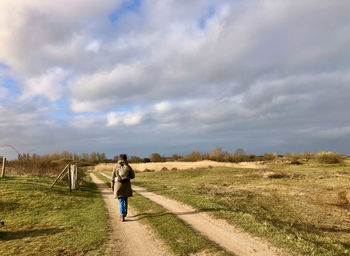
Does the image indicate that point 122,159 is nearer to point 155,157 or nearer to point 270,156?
point 270,156

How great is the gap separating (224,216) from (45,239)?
677 centimetres

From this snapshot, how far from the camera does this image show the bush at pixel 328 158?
191 feet

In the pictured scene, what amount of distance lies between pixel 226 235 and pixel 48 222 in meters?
7.40

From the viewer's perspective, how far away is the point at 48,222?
10.6 m

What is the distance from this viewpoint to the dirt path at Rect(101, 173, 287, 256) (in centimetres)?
682

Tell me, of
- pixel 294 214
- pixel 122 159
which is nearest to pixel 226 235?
pixel 122 159

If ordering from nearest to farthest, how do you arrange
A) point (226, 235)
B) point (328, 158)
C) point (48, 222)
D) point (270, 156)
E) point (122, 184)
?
point (226, 235) < point (122, 184) < point (48, 222) < point (328, 158) < point (270, 156)

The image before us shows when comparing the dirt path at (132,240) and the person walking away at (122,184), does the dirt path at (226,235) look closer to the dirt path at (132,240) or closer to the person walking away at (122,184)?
the dirt path at (132,240)

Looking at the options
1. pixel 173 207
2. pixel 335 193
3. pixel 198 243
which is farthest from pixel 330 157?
pixel 198 243

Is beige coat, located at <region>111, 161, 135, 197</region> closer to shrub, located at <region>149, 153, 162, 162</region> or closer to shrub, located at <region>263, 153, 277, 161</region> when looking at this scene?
shrub, located at <region>263, 153, 277, 161</region>

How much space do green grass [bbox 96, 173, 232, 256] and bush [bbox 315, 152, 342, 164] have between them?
58.4m

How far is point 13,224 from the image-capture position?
10.4 meters

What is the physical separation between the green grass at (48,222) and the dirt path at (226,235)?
329cm

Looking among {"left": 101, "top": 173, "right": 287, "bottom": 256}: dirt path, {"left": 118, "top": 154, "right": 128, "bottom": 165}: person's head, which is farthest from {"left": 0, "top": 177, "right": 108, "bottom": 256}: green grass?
{"left": 101, "top": 173, "right": 287, "bottom": 256}: dirt path
